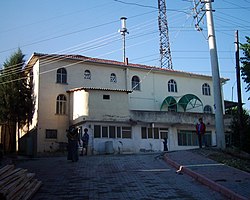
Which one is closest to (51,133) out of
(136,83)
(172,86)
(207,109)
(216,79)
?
(136,83)

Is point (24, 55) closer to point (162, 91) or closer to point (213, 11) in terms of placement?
point (162, 91)

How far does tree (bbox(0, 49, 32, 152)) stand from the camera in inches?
1233

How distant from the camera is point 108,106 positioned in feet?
98.0

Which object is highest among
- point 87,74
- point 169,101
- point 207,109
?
point 87,74

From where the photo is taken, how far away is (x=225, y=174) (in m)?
12.4

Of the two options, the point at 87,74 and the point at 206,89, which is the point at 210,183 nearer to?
the point at 87,74

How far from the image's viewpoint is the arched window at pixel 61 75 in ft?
104

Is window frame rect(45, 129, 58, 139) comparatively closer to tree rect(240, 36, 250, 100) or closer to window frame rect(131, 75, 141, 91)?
window frame rect(131, 75, 141, 91)

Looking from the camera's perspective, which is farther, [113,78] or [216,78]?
[113,78]

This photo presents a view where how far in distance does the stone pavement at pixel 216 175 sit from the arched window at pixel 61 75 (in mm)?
17134

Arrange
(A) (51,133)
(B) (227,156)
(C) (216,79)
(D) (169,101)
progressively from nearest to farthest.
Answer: (B) (227,156) → (C) (216,79) → (A) (51,133) → (D) (169,101)

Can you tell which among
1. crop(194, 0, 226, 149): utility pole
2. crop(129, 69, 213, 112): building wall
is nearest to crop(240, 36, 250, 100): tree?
crop(194, 0, 226, 149): utility pole

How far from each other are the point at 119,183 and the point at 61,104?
20919 mm

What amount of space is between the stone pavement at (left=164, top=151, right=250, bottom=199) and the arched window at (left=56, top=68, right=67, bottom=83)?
17.1 m
